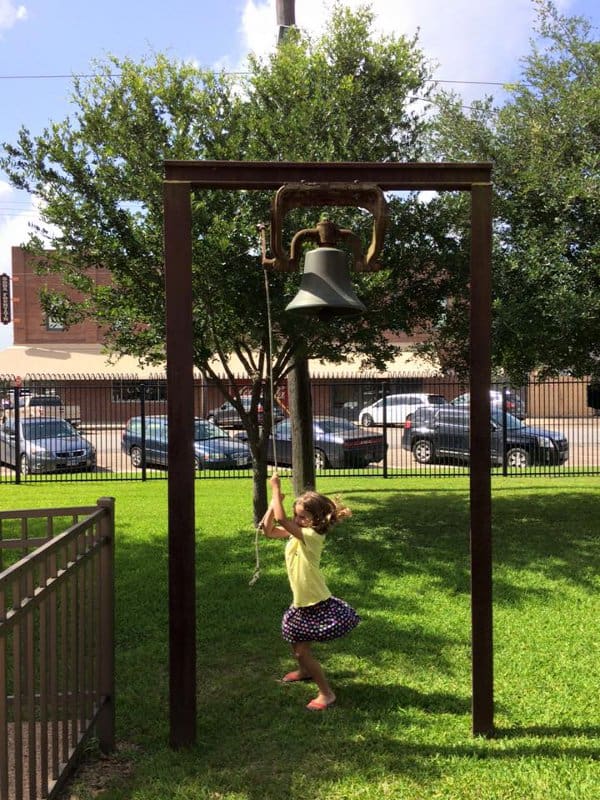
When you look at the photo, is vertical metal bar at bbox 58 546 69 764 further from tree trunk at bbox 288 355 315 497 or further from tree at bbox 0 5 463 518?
tree trunk at bbox 288 355 315 497

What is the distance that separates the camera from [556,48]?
877 centimetres

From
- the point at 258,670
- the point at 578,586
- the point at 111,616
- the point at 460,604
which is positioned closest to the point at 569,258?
the point at 578,586

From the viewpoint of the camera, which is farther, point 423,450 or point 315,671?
point 423,450

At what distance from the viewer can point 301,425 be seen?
10383 mm

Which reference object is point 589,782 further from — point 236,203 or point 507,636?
point 236,203

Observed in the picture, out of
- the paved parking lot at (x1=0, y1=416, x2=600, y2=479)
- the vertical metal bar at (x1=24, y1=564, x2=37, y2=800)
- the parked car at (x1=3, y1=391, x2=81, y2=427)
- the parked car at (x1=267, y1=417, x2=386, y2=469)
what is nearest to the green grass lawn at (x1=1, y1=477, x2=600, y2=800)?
the vertical metal bar at (x1=24, y1=564, x2=37, y2=800)

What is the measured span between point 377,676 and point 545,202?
5.69m

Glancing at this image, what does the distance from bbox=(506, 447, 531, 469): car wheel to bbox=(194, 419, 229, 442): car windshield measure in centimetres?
626

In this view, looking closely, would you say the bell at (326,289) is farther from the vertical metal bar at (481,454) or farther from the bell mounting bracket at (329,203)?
the vertical metal bar at (481,454)

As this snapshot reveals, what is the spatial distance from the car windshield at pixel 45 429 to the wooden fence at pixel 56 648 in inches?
494

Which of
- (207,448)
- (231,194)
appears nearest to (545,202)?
(231,194)

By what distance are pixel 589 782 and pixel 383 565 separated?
392cm

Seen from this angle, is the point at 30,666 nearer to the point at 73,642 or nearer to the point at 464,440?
the point at 73,642

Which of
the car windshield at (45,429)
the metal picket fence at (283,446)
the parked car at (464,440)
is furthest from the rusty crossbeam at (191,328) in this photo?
the car windshield at (45,429)
